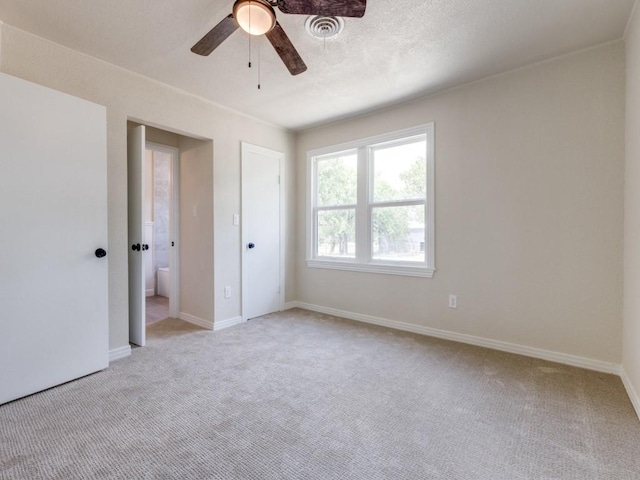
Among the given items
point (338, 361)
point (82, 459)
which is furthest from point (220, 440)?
point (338, 361)

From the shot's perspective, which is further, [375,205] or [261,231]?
[261,231]

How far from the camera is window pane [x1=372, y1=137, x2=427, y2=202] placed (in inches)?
134

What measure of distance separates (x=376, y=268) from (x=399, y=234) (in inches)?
19.1

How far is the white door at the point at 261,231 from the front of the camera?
3.83 meters

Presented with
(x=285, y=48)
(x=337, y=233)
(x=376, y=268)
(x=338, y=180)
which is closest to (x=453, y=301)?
(x=376, y=268)

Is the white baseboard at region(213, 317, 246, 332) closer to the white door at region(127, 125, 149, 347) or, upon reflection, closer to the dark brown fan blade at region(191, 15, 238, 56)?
the white door at region(127, 125, 149, 347)

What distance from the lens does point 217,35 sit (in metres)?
1.81

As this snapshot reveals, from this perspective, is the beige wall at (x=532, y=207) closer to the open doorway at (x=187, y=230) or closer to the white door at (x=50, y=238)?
the open doorway at (x=187, y=230)

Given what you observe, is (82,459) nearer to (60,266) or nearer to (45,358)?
(45,358)

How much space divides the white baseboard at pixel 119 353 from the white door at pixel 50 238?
0.61 ft

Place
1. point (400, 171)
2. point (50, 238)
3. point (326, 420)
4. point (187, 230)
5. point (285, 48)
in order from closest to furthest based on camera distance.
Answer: point (326, 420)
point (285, 48)
point (50, 238)
point (400, 171)
point (187, 230)

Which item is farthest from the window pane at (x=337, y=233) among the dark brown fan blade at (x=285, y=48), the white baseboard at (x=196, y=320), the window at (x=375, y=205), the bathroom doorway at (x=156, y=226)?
the bathroom doorway at (x=156, y=226)

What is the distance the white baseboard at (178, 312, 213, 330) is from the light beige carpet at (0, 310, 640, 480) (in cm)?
71

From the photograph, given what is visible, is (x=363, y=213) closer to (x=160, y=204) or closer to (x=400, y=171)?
(x=400, y=171)
